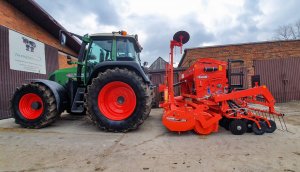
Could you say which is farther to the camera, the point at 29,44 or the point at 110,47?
the point at 29,44

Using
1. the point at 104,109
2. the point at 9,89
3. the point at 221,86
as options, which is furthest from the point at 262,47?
the point at 9,89

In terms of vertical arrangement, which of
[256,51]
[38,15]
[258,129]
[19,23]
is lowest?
[258,129]

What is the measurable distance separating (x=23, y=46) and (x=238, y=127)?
762cm

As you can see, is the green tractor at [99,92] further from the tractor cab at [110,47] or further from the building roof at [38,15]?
the building roof at [38,15]

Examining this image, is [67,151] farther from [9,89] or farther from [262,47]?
[262,47]

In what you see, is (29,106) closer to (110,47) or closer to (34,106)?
(34,106)

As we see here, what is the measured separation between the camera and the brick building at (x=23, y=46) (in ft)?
21.0

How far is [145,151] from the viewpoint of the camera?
301 centimetres

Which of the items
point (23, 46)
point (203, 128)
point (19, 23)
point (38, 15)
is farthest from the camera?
point (38, 15)

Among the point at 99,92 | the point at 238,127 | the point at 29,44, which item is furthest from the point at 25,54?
the point at 238,127

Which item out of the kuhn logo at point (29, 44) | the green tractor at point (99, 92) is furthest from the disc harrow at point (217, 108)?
the kuhn logo at point (29, 44)

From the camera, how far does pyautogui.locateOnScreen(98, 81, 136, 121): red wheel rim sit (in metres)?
4.24

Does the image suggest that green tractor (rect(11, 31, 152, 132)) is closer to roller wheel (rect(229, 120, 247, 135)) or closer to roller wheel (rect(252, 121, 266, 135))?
roller wheel (rect(229, 120, 247, 135))

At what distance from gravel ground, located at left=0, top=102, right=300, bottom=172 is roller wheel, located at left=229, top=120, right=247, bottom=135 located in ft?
0.41
